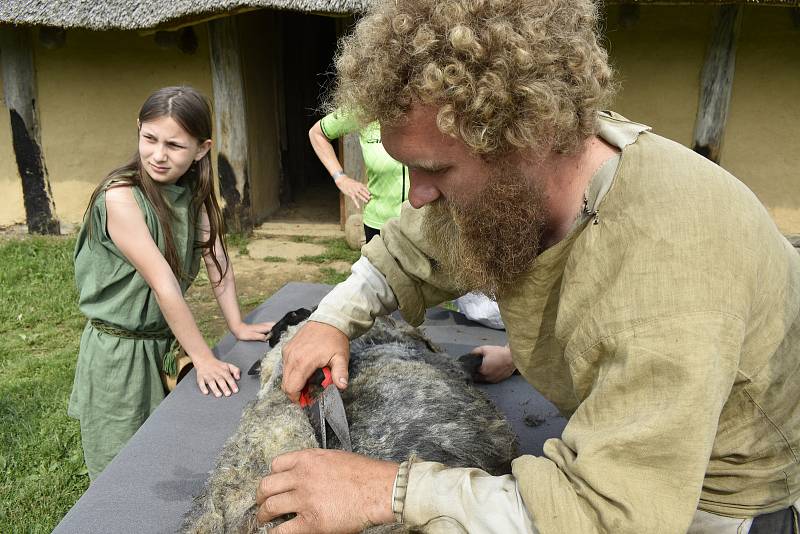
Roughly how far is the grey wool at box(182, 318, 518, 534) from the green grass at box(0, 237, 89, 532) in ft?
6.58

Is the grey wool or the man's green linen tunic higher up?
the man's green linen tunic

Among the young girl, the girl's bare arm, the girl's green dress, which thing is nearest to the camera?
the young girl

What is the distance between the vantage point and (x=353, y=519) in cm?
128

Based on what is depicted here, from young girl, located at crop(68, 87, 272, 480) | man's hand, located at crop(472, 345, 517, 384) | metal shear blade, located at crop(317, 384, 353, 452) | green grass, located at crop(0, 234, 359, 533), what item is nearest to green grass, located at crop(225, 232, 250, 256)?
green grass, located at crop(0, 234, 359, 533)

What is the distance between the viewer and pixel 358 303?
2.05m

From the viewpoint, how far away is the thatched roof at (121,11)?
20.8 feet

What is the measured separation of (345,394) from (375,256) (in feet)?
1.56

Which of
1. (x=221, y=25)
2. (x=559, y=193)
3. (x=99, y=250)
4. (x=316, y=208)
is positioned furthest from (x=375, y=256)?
(x=316, y=208)

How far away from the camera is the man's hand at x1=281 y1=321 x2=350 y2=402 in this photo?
185cm

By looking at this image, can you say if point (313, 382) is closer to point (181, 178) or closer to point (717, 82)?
point (181, 178)

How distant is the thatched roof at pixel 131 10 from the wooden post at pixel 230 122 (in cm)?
56

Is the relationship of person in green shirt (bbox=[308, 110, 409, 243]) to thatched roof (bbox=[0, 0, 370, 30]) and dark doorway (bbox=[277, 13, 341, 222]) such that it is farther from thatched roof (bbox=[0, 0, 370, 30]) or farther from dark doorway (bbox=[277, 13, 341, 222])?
dark doorway (bbox=[277, 13, 341, 222])

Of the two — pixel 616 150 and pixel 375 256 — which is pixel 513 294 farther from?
pixel 375 256

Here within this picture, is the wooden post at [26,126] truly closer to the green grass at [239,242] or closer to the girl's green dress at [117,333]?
the green grass at [239,242]
